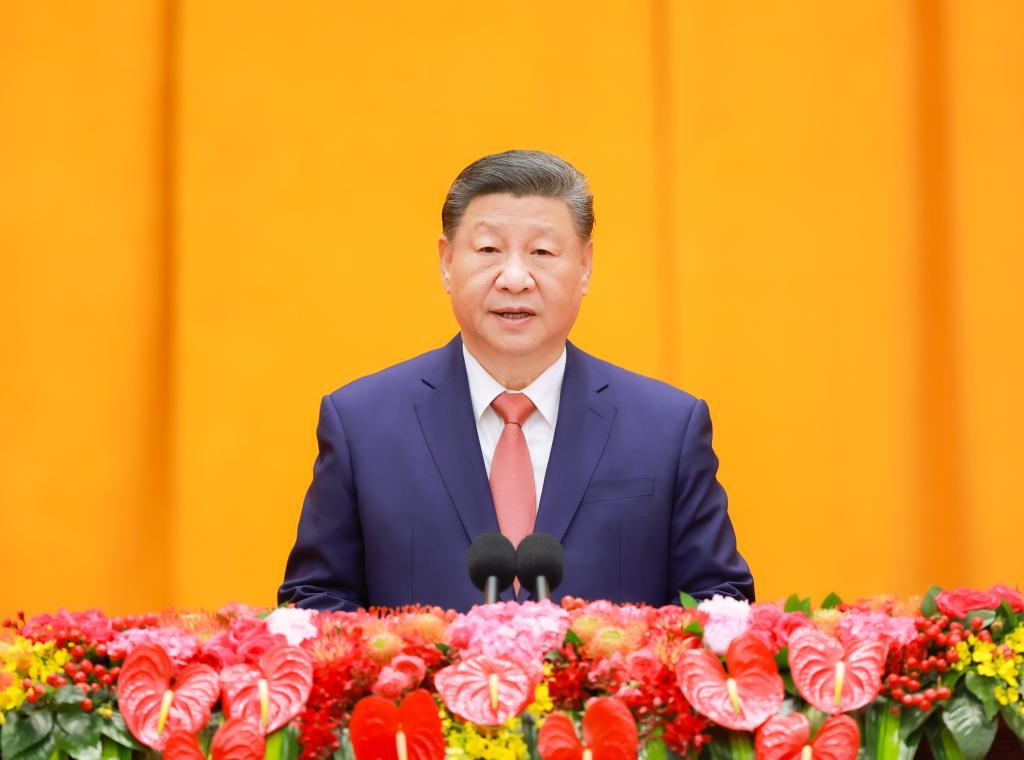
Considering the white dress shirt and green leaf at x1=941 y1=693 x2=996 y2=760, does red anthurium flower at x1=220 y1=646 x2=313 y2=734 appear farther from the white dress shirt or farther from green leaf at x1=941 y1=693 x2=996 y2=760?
the white dress shirt

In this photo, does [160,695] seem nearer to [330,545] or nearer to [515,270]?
[330,545]

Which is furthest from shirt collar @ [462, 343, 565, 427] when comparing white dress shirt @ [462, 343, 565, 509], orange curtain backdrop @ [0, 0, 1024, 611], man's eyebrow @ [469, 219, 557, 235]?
orange curtain backdrop @ [0, 0, 1024, 611]

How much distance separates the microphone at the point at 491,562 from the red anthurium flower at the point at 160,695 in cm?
31

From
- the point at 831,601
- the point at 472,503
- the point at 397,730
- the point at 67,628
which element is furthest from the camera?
the point at 472,503

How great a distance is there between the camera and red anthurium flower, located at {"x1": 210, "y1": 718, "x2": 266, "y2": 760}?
1.44 m

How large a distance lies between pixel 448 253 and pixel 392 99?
1032 millimetres

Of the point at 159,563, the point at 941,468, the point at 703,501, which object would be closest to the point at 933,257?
the point at 941,468

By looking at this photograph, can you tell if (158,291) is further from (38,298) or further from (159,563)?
(159,563)

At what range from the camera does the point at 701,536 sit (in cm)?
228

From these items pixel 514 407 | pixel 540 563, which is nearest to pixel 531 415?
pixel 514 407

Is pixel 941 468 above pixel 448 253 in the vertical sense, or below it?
below

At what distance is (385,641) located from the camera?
151 centimetres

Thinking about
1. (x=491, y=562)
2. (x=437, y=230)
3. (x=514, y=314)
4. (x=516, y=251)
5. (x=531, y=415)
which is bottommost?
(x=491, y=562)

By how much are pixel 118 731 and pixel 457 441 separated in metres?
0.95
